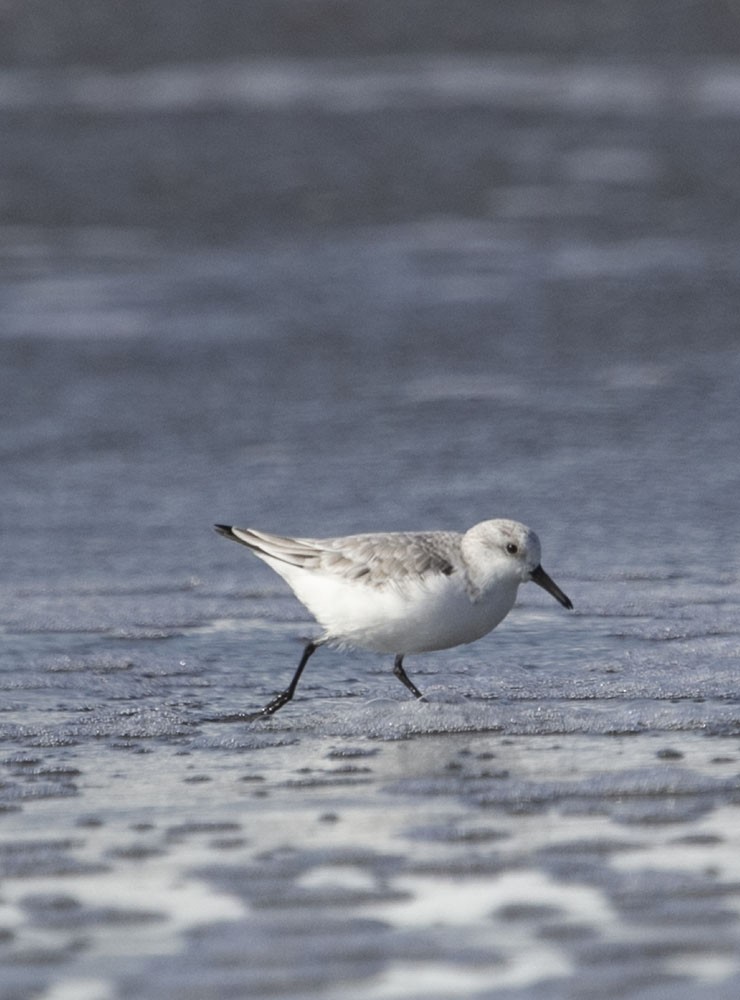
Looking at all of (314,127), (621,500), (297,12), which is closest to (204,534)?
(621,500)

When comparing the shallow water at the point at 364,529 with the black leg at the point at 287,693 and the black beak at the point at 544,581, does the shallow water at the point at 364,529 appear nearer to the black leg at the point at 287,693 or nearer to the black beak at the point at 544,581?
the black leg at the point at 287,693

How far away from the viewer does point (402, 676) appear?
5.91 metres

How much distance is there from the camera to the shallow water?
3799mm

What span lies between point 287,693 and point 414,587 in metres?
0.52

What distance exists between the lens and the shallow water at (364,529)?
380cm

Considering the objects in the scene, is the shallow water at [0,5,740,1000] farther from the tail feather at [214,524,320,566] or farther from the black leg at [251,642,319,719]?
the tail feather at [214,524,320,566]

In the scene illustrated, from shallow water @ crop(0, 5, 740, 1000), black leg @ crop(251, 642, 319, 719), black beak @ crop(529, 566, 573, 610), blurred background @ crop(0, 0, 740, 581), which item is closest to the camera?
shallow water @ crop(0, 5, 740, 1000)

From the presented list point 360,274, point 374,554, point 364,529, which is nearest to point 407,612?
point 374,554

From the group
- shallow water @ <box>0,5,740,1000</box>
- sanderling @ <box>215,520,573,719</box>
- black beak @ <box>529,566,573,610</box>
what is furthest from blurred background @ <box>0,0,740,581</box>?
sanderling @ <box>215,520,573,719</box>

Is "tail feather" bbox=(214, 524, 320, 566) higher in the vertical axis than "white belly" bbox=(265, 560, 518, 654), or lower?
higher

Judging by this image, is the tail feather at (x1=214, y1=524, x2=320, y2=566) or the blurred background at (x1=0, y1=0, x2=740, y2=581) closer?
the tail feather at (x1=214, y1=524, x2=320, y2=566)

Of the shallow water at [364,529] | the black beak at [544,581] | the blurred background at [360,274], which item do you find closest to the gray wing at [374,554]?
the black beak at [544,581]

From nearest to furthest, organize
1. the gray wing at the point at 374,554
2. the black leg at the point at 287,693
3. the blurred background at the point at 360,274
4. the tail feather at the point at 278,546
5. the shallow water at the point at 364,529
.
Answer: the shallow water at the point at 364,529 < the black leg at the point at 287,693 < the gray wing at the point at 374,554 < the tail feather at the point at 278,546 < the blurred background at the point at 360,274

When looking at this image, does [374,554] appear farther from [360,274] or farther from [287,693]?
[360,274]
